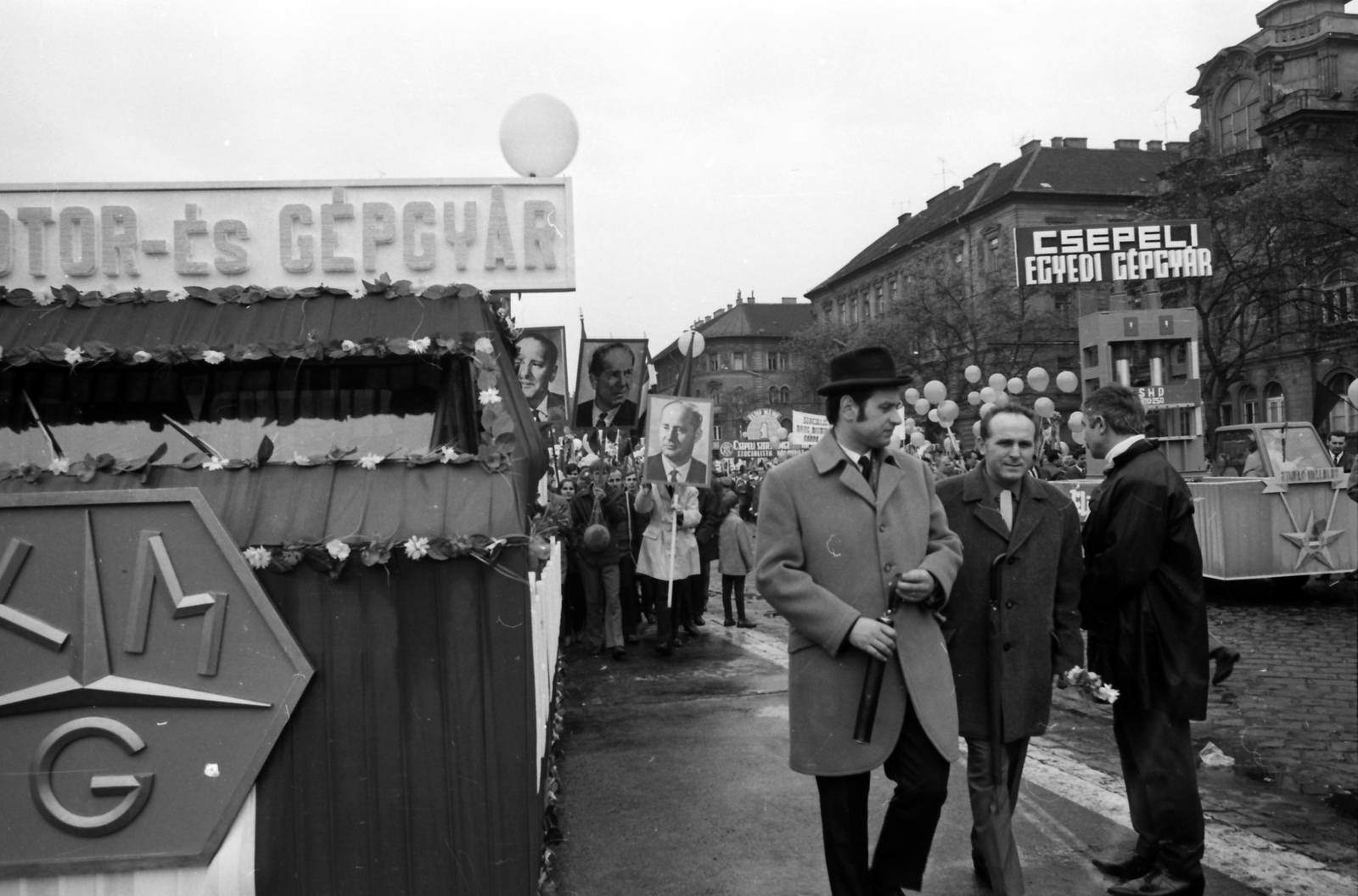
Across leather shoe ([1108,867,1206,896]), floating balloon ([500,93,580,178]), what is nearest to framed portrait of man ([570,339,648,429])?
floating balloon ([500,93,580,178])

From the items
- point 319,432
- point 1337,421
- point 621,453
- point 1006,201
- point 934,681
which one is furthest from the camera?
point 1006,201

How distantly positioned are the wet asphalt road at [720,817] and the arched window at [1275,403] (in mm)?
43858

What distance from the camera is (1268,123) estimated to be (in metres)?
43.9

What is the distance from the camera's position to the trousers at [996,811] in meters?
4.34

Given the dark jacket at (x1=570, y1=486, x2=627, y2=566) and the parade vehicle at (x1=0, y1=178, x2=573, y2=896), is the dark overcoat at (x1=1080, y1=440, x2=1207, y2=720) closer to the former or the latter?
the parade vehicle at (x1=0, y1=178, x2=573, y2=896)

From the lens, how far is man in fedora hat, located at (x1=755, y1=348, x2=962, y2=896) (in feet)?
12.8

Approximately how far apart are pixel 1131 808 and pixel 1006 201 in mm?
61669

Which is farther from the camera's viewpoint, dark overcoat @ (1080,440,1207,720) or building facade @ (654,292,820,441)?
building facade @ (654,292,820,441)

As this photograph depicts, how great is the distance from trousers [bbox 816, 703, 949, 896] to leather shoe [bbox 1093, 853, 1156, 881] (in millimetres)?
1041

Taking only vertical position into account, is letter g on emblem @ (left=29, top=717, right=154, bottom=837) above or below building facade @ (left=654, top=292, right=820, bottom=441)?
below

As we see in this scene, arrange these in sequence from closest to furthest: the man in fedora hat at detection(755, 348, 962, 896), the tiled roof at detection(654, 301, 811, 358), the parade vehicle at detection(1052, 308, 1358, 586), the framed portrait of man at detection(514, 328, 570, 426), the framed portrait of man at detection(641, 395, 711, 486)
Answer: the man in fedora hat at detection(755, 348, 962, 896)
the framed portrait of man at detection(514, 328, 570, 426)
the framed portrait of man at detection(641, 395, 711, 486)
the parade vehicle at detection(1052, 308, 1358, 586)
the tiled roof at detection(654, 301, 811, 358)

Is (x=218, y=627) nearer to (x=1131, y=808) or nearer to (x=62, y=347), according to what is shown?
(x=62, y=347)

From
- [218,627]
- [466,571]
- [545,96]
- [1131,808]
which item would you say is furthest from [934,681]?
[545,96]

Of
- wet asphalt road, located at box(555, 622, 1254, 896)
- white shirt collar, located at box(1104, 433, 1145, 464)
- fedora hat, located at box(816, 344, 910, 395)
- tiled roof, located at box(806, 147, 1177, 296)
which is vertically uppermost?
tiled roof, located at box(806, 147, 1177, 296)
